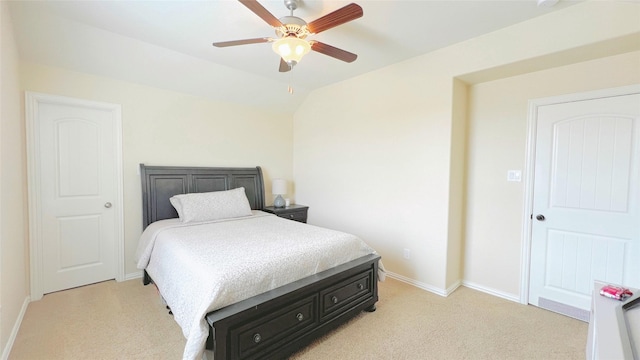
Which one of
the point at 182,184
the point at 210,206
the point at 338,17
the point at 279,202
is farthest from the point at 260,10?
the point at 279,202

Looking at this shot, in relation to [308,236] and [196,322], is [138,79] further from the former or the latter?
[196,322]

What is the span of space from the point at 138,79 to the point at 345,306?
334 centimetres

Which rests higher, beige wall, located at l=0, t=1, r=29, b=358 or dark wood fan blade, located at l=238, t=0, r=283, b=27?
dark wood fan blade, located at l=238, t=0, r=283, b=27

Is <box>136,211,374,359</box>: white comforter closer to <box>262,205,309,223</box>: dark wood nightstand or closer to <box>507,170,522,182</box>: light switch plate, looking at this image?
<box>262,205,309,223</box>: dark wood nightstand

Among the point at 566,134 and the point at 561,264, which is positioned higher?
the point at 566,134

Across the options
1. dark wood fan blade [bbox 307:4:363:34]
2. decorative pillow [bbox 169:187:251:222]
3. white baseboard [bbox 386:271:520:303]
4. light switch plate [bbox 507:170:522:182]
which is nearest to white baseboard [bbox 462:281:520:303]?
white baseboard [bbox 386:271:520:303]

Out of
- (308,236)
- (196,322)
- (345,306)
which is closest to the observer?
(196,322)

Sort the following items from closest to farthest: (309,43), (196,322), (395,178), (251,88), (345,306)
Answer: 1. (196,322)
2. (309,43)
3. (345,306)
4. (395,178)
5. (251,88)

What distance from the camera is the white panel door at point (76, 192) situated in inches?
111

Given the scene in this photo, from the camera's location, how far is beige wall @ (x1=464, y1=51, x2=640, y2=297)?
8.89ft

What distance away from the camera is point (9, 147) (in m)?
2.06

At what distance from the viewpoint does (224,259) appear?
1911 mm

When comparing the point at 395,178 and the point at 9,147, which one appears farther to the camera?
the point at 395,178

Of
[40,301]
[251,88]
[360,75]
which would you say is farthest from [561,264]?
[40,301]
